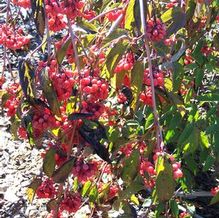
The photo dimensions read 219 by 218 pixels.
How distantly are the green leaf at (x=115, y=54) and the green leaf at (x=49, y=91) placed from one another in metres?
0.22

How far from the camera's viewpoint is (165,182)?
154 centimetres

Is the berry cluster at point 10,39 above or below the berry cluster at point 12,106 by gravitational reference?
above

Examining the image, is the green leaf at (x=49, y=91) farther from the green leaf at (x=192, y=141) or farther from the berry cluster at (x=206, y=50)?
the berry cluster at (x=206, y=50)

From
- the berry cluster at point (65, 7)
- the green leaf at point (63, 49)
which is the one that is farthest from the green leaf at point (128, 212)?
the berry cluster at point (65, 7)

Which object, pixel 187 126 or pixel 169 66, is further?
pixel 187 126

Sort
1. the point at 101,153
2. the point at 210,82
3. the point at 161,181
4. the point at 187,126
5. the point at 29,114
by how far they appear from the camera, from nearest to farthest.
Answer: the point at 161,181
the point at 29,114
the point at 101,153
the point at 187,126
the point at 210,82

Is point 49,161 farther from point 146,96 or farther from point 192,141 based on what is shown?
point 192,141

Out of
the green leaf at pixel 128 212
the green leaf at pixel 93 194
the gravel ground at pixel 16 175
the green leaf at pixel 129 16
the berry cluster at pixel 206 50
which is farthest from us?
the gravel ground at pixel 16 175

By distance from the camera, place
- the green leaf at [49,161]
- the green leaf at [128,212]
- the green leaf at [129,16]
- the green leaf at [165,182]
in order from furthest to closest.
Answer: the green leaf at [128,212] → the green leaf at [49,161] → the green leaf at [129,16] → the green leaf at [165,182]

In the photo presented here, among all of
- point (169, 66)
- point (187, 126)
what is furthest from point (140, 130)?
point (169, 66)

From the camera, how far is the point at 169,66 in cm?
186

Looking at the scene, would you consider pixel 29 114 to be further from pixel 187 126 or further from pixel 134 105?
pixel 187 126

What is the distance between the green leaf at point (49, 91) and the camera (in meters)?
1.55

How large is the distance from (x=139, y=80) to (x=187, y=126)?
0.85m
